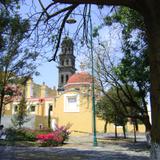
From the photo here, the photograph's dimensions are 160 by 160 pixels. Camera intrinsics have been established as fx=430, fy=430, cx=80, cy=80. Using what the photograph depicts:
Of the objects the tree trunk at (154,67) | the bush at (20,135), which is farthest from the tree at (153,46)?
the bush at (20,135)

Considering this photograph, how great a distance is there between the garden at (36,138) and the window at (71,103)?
28.0m

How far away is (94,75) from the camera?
34406 mm

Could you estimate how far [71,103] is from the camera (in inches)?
2591

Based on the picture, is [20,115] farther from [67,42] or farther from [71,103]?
[67,42]

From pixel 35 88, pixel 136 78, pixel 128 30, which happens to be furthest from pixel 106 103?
pixel 35 88

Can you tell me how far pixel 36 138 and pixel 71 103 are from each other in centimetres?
3116

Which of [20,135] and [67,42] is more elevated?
[67,42]

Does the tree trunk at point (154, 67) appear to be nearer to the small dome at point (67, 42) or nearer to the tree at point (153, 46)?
the tree at point (153, 46)

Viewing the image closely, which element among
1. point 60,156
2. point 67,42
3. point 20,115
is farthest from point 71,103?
point 67,42

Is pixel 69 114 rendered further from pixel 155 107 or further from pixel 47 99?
pixel 155 107

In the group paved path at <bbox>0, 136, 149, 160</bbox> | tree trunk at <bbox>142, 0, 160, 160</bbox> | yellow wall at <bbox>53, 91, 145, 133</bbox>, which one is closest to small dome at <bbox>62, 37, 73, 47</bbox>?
tree trunk at <bbox>142, 0, 160, 160</bbox>

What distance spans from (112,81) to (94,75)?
2378 millimetres

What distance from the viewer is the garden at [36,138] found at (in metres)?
30.8

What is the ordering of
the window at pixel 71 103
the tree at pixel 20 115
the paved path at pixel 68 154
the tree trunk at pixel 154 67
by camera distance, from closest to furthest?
1. the tree trunk at pixel 154 67
2. the paved path at pixel 68 154
3. the tree at pixel 20 115
4. the window at pixel 71 103
